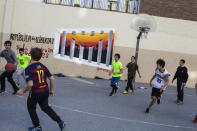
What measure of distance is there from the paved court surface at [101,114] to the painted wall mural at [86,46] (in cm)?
630

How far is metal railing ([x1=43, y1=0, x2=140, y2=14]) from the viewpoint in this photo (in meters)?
18.7

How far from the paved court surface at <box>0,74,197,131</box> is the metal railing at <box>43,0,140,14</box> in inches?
328

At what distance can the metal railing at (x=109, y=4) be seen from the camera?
1869 cm

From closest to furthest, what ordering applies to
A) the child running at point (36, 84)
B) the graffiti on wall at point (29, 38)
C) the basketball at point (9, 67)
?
the child running at point (36, 84) → the basketball at point (9, 67) → the graffiti on wall at point (29, 38)

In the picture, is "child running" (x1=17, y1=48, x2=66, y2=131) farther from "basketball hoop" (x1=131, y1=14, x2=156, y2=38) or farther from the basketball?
"basketball hoop" (x1=131, y1=14, x2=156, y2=38)

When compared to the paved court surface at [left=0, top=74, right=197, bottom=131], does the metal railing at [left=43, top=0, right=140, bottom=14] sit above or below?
above

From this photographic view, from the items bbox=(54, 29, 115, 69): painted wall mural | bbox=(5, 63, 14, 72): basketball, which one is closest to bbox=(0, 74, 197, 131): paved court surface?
bbox=(5, 63, 14, 72): basketball

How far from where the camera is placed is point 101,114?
28.1ft

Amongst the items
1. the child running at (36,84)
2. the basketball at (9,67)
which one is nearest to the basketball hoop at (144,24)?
the basketball at (9,67)

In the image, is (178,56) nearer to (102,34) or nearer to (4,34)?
(102,34)

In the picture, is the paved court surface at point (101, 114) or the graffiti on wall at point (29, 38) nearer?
the paved court surface at point (101, 114)

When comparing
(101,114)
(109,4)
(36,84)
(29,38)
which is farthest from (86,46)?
(36,84)

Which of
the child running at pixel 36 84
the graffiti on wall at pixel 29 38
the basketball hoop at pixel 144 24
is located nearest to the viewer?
the child running at pixel 36 84

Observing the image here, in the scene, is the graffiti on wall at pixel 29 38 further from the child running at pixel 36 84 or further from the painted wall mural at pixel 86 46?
the child running at pixel 36 84
